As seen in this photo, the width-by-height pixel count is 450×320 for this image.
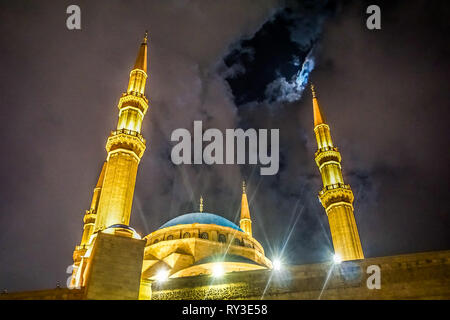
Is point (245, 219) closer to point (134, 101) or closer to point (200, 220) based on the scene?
point (200, 220)

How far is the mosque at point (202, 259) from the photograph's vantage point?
10.4 meters

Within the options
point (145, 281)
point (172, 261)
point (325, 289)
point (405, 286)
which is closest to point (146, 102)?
point (172, 261)

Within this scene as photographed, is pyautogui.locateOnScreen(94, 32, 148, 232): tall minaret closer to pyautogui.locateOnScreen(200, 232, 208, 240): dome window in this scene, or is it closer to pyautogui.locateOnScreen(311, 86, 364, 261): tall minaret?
pyautogui.locateOnScreen(200, 232, 208, 240): dome window

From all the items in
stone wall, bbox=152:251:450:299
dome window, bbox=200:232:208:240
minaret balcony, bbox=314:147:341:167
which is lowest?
stone wall, bbox=152:251:450:299

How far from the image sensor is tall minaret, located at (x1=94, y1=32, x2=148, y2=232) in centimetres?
1580

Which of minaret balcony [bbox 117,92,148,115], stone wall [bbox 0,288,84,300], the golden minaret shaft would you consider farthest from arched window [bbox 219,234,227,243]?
stone wall [bbox 0,288,84,300]

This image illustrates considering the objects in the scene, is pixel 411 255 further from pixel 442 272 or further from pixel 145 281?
pixel 145 281

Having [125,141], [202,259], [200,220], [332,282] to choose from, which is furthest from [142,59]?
[332,282]

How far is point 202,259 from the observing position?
738 inches

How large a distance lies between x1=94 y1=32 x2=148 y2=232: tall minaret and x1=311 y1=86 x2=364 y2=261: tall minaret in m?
12.2

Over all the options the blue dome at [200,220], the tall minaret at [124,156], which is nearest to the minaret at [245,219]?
the blue dome at [200,220]

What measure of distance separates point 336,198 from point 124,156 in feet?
43.8

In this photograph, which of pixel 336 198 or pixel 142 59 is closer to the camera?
pixel 336 198

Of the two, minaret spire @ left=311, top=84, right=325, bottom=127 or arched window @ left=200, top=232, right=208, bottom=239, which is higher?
minaret spire @ left=311, top=84, right=325, bottom=127
